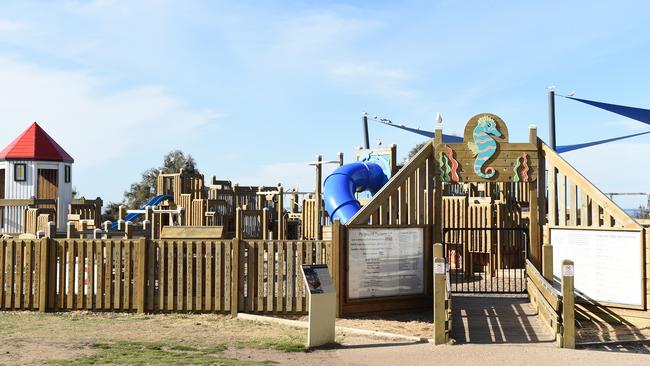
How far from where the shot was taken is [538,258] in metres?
14.1

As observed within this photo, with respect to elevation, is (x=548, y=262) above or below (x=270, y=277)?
above

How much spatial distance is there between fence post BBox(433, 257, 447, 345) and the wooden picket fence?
2.89 metres

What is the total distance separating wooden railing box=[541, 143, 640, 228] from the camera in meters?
12.6

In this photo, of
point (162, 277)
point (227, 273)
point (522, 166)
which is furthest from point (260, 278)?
point (522, 166)

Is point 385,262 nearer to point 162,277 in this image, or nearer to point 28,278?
point 162,277

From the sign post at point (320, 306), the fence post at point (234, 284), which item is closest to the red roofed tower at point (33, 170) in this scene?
the fence post at point (234, 284)

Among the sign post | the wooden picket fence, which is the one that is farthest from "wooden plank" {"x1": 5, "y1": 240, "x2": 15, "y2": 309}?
the sign post

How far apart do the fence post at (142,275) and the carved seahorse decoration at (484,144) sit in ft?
22.0

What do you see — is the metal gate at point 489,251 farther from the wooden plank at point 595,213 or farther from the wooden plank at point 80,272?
the wooden plank at point 80,272

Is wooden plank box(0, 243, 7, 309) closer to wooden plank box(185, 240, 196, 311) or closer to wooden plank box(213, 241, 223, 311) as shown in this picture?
wooden plank box(185, 240, 196, 311)

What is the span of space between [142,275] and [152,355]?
396 cm

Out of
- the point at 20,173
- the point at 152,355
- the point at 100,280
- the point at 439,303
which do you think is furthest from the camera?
the point at 20,173

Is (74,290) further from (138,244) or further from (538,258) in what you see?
(538,258)

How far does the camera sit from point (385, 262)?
12961 millimetres
